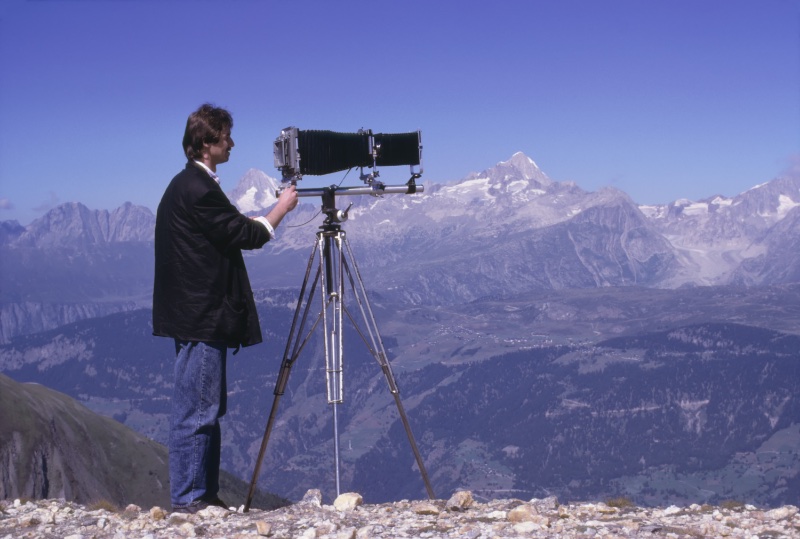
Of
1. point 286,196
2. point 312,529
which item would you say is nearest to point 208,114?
point 286,196

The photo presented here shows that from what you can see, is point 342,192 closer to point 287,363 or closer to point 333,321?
point 333,321

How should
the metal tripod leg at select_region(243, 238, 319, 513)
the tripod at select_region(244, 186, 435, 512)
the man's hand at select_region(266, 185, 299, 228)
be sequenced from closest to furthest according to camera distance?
1. the man's hand at select_region(266, 185, 299, 228)
2. the metal tripod leg at select_region(243, 238, 319, 513)
3. the tripod at select_region(244, 186, 435, 512)

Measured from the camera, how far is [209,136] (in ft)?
24.9

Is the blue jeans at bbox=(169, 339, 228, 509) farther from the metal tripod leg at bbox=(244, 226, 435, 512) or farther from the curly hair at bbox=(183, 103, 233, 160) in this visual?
the curly hair at bbox=(183, 103, 233, 160)

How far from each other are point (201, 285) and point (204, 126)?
54.3 inches

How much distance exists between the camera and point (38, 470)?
7431cm

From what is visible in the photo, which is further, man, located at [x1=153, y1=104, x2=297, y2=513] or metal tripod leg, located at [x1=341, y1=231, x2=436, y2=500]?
metal tripod leg, located at [x1=341, y1=231, x2=436, y2=500]

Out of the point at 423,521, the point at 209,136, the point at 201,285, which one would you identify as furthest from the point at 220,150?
the point at 423,521

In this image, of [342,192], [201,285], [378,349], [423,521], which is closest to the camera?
[423,521]

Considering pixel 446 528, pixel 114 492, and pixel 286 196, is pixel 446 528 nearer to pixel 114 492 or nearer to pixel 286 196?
pixel 286 196

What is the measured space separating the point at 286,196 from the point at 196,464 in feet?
8.16

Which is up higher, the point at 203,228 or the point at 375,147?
the point at 375,147

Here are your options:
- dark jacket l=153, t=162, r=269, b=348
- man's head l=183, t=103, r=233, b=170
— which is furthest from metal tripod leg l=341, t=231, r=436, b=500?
man's head l=183, t=103, r=233, b=170

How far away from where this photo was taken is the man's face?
764cm
